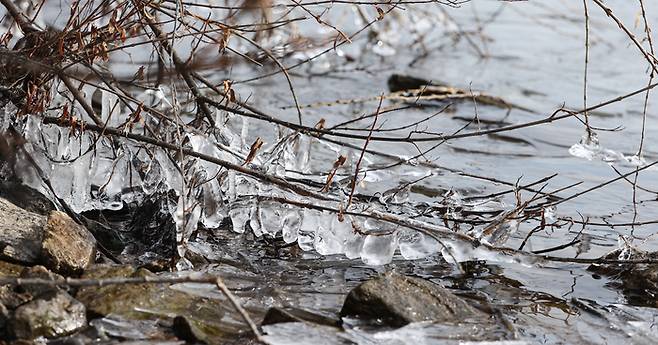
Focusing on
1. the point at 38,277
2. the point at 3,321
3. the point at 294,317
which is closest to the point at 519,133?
the point at 294,317

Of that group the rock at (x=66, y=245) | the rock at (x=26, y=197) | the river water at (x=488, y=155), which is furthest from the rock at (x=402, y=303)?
the rock at (x=26, y=197)

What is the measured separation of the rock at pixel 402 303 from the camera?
Result: 136 inches

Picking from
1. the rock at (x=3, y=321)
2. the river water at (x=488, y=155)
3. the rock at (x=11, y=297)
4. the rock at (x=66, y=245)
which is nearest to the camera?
the rock at (x=3, y=321)

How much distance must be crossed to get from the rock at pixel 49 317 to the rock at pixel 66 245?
38cm

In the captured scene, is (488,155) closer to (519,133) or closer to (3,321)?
(519,133)

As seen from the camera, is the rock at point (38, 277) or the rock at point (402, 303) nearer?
the rock at point (38, 277)

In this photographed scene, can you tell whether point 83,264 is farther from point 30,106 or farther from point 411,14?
point 411,14

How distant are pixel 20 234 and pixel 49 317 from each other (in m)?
0.68

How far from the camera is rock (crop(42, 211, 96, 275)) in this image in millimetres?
3641

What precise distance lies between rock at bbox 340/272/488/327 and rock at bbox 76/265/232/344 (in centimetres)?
42

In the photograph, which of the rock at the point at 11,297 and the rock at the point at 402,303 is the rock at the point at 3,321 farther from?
the rock at the point at 402,303

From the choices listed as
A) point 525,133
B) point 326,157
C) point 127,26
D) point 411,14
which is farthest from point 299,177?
point 411,14

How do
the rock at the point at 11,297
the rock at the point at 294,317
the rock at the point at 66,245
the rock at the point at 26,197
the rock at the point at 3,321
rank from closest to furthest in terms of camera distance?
the rock at the point at 3,321 < the rock at the point at 11,297 < the rock at the point at 294,317 < the rock at the point at 66,245 < the rock at the point at 26,197

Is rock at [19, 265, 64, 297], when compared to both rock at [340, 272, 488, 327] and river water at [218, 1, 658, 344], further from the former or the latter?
rock at [340, 272, 488, 327]
